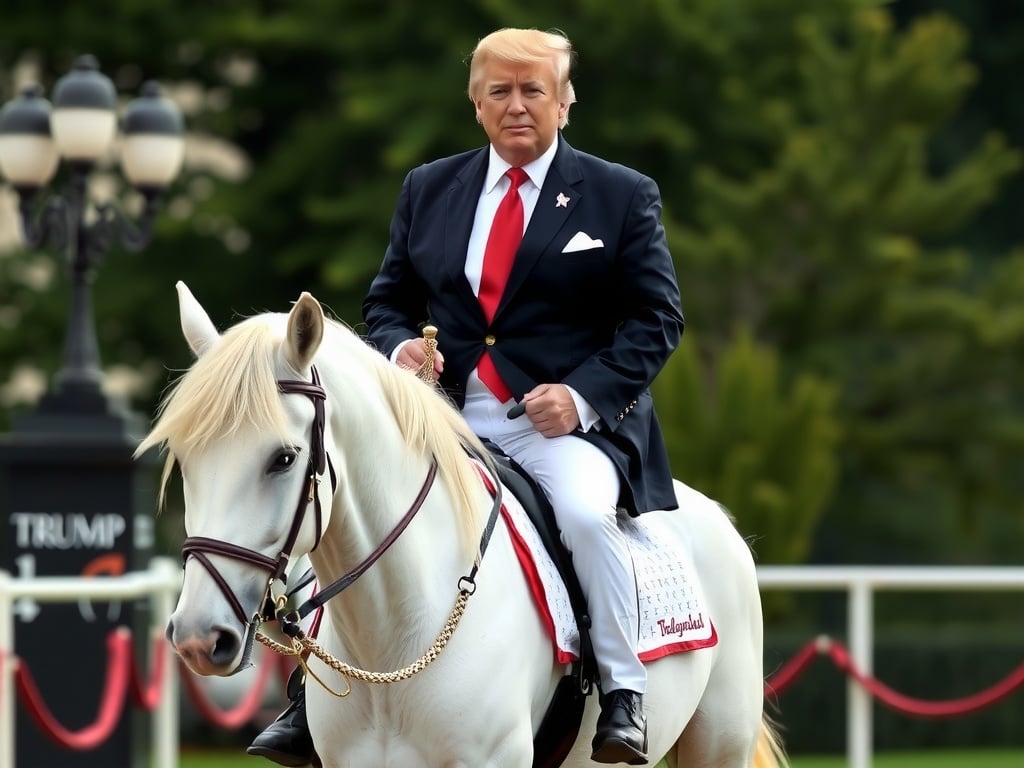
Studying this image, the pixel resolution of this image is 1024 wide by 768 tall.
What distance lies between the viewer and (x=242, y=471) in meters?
3.82

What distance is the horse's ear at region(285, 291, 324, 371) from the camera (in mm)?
3912

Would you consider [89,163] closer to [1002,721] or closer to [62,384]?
[62,384]

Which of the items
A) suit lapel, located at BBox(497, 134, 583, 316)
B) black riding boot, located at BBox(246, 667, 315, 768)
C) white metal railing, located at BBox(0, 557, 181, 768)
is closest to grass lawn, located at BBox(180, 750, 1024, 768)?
white metal railing, located at BBox(0, 557, 181, 768)

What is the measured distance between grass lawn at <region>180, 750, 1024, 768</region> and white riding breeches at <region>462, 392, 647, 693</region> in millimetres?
10295

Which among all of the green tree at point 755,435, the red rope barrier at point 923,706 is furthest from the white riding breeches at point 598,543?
the green tree at point 755,435

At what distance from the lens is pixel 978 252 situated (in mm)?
22984

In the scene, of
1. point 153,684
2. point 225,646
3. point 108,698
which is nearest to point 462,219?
point 225,646

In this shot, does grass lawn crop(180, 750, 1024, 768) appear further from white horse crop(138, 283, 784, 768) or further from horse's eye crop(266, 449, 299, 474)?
horse's eye crop(266, 449, 299, 474)

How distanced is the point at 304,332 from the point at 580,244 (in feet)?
3.53

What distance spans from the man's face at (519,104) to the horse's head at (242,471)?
3.43 feet

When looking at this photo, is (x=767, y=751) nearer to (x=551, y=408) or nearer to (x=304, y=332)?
(x=551, y=408)

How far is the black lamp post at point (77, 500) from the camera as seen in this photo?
9695 mm

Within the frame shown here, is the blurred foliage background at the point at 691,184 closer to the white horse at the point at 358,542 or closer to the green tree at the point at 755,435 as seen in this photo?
the green tree at the point at 755,435

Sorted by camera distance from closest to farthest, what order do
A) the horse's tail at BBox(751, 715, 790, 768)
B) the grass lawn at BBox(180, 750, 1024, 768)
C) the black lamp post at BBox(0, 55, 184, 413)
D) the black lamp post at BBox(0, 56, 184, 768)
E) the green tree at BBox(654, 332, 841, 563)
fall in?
the horse's tail at BBox(751, 715, 790, 768) < the black lamp post at BBox(0, 56, 184, 768) < the black lamp post at BBox(0, 55, 184, 413) < the grass lawn at BBox(180, 750, 1024, 768) < the green tree at BBox(654, 332, 841, 563)
